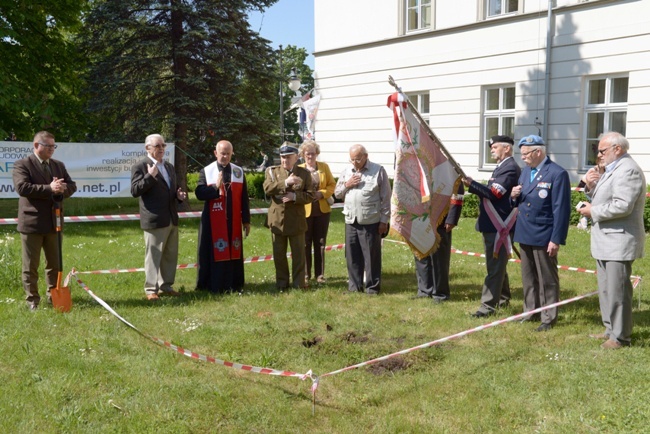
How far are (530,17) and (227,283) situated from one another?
12.9m

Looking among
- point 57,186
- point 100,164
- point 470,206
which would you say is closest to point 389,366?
point 57,186

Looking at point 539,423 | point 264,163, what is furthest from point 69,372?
point 264,163

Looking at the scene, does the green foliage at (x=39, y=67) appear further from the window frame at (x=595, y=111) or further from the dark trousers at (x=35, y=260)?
the window frame at (x=595, y=111)

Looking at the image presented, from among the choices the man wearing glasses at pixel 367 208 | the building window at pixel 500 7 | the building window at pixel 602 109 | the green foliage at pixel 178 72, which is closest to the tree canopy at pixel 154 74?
the green foliage at pixel 178 72

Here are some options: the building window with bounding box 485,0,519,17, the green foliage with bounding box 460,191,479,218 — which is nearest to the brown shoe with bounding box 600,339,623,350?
the green foliage with bounding box 460,191,479,218

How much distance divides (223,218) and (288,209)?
33.9 inches

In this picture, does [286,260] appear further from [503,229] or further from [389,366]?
[389,366]

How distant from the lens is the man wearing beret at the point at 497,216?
272 inches

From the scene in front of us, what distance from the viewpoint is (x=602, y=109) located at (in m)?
16.2

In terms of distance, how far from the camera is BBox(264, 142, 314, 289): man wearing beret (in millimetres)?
8156

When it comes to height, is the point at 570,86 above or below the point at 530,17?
below

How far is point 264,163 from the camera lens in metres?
18.5

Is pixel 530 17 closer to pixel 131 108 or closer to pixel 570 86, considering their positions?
pixel 570 86

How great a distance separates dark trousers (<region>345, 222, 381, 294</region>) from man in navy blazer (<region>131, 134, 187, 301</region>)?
7.45ft
